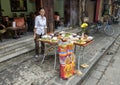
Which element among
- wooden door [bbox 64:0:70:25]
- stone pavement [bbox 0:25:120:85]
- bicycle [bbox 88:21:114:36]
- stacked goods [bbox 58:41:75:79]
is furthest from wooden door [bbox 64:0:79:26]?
stacked goods [bbox 58:41:75:79]

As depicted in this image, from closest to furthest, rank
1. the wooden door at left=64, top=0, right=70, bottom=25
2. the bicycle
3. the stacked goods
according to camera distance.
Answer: the stacked goods < the wooden door at left=64, top=0, right=70, bottom=25 < the bicycle

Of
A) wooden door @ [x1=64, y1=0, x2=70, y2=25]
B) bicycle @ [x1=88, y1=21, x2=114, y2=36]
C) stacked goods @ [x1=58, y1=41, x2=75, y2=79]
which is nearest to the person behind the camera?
stacked goods @ [x1=58, y1=41, x2=75, y2=79]

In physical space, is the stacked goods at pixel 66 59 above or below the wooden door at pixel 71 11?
below

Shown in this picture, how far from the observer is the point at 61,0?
43.9ft

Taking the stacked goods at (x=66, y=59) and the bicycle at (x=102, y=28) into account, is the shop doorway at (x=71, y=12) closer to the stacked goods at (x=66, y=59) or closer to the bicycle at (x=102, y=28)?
the bicycle at (x=102, y=28)

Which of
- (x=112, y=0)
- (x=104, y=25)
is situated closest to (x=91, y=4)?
(x=104, y=25)

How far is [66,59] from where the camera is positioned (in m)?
4.05

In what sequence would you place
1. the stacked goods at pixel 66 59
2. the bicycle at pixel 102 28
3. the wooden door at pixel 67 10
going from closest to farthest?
the stacked goods at pixel 66 59 → the wooden door at pixel 67 10 → the bicycle at pixel 102 28

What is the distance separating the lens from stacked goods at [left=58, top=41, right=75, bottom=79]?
156 inches

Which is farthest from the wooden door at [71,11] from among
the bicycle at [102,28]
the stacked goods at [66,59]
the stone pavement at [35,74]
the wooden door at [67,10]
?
the stacked goods at [66,59]

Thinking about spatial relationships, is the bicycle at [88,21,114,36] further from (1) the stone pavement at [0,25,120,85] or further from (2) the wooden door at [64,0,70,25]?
(1) the stone pavement at [0,25,120,85]

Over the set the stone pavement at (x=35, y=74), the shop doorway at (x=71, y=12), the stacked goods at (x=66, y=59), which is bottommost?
the stone pavement at (x=35, y=74)

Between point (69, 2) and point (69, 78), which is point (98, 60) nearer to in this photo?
point (69, 78)

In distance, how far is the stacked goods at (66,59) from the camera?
3951mm
